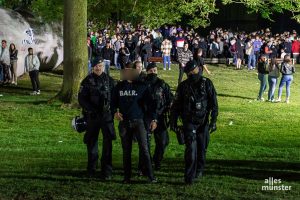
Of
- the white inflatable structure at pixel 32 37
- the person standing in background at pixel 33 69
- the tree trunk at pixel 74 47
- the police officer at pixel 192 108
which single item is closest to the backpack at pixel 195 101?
the police officer at pixel 192 108

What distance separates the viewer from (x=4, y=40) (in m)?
23.1

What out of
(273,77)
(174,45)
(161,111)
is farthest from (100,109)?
(174,45)

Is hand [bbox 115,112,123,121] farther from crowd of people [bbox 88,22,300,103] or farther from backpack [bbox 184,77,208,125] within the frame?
crowd of people [bbox 88,22,300,103]

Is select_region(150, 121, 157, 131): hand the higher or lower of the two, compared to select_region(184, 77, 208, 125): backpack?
lower

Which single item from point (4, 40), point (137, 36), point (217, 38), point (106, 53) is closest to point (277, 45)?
point (217, 38)

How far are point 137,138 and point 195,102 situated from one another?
3.12 feet

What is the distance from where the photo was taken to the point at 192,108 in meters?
8.79

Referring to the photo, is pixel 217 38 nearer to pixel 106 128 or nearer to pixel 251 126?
pixel 251 126

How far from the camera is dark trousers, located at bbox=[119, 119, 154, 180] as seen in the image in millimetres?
8742

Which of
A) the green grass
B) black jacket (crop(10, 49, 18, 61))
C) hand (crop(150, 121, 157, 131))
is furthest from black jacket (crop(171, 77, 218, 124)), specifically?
black jacket (crop(10, 49, 18, 61))

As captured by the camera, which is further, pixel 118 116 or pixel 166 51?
pixel 166 51

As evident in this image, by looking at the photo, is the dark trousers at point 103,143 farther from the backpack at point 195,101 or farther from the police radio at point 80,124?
the backpack at point 195,101

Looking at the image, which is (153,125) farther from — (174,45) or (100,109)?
(174,45)

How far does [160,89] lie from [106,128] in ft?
4.23
